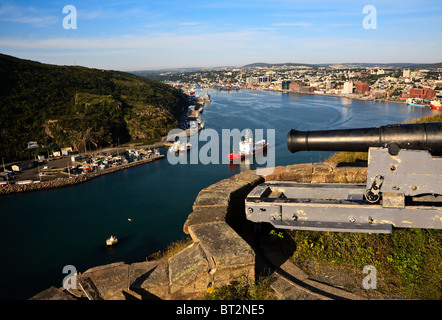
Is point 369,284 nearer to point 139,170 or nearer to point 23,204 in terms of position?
point 23,204

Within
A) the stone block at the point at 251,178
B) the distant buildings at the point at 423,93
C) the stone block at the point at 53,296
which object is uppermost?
the distant buildings at the point at 423,93

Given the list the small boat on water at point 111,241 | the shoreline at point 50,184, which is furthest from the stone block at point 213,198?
the shoreline at point 50,184

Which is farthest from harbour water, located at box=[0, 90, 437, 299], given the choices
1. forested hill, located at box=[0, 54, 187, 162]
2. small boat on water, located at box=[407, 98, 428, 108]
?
small boat on water, located at box=[407, 98, 428, 108]

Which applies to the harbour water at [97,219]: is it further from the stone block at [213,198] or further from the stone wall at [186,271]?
the stone wall at [186,271]

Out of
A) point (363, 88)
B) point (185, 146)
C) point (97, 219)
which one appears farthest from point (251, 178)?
point (363, 88)

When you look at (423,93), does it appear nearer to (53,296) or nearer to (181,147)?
(181,147)
